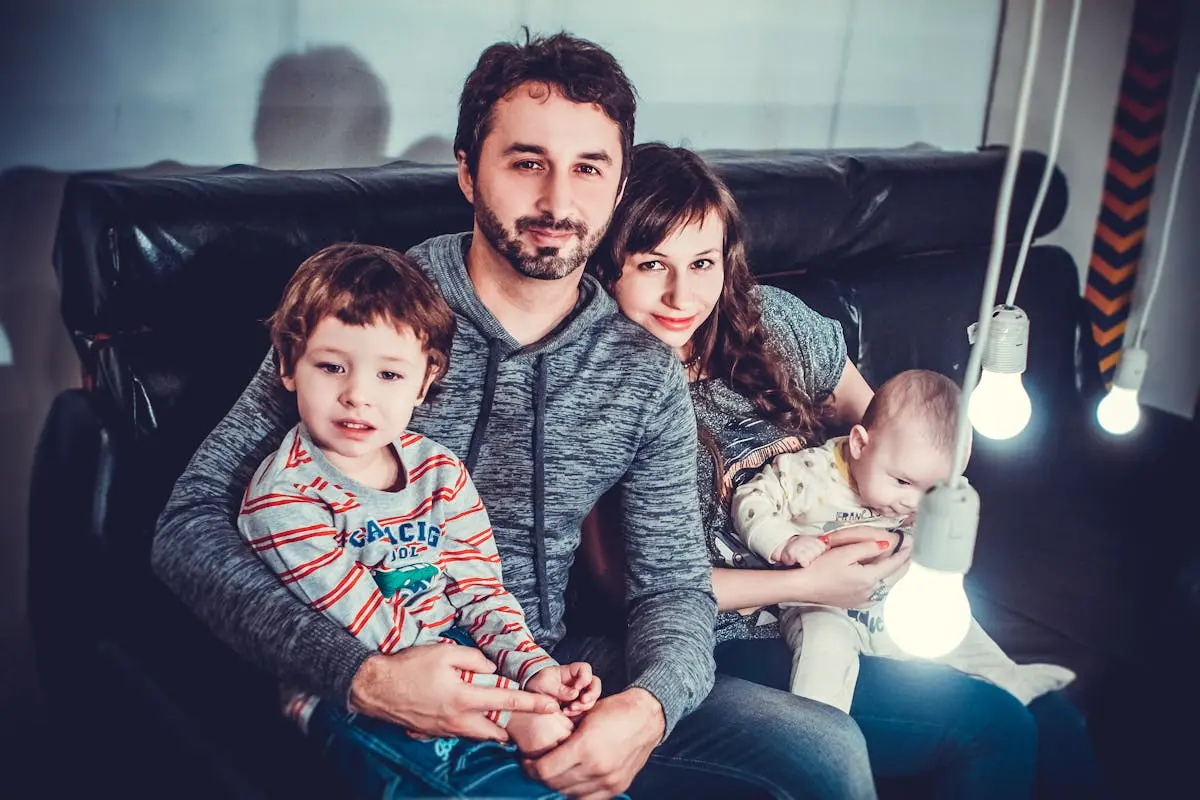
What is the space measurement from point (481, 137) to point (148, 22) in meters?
0.57

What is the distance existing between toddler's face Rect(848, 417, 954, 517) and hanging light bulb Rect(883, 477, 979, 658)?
1.22ft

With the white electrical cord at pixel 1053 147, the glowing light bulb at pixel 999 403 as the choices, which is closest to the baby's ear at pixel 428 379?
the white electrical cord at pixel 1053 147

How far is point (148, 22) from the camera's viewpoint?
1454 millimetres

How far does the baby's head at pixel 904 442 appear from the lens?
1.42 metres

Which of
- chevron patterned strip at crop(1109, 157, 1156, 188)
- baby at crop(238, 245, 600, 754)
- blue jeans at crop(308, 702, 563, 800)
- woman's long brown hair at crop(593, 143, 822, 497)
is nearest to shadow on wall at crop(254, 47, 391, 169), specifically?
woman's long brown hair at crop(593, 143, 822, 497)

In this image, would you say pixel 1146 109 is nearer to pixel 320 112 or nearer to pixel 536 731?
pixel 320 112

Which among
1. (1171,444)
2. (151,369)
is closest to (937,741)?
(1171,444)

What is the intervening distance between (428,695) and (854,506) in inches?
28.3

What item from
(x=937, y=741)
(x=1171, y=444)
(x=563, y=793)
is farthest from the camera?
(x=1171, y=444)

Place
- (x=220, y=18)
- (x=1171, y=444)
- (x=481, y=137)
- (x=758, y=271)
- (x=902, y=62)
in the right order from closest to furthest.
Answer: (x=481, y=137) < (x=220, y=18) < (x=758, y=271) < (x=1171, y=444) < (x=902, y=62)

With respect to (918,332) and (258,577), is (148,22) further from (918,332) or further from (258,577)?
(918,332)

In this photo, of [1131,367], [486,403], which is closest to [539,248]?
[486,403]

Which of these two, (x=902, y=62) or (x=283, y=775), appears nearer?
(x=283, y=775)

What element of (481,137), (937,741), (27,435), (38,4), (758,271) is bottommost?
(937,741)
